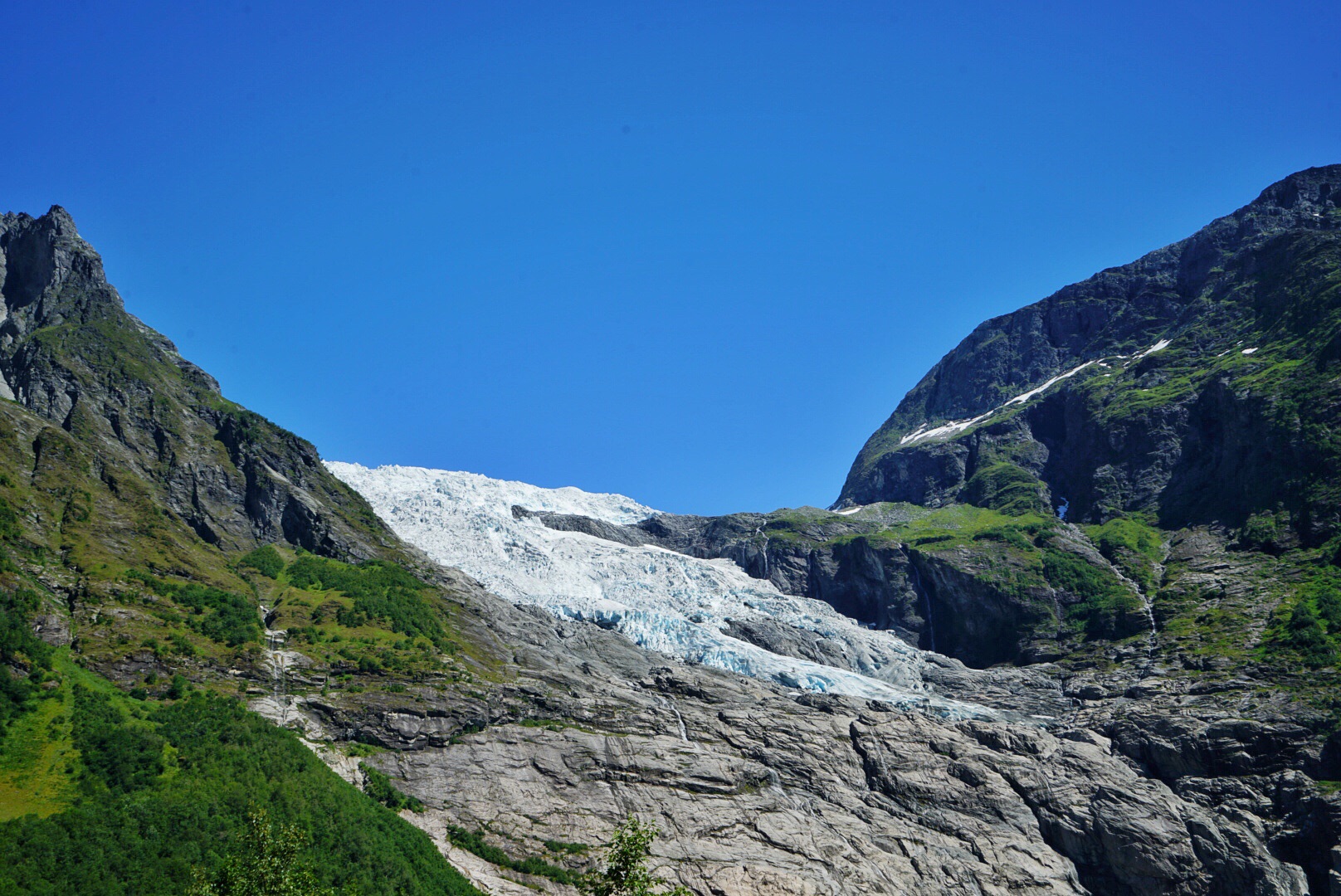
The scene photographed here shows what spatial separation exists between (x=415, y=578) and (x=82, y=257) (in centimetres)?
9545

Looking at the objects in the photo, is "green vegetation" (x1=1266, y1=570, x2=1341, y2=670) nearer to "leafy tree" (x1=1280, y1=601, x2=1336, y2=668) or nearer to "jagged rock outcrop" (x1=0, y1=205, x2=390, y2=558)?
"leafy tree" (x1=1280, y1=601, x2=1336, y2=668)

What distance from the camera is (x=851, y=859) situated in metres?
112

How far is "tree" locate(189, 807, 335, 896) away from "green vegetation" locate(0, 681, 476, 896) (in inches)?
23.4

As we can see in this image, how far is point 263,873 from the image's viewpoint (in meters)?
54.7

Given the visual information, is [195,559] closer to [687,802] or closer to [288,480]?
[288,480]

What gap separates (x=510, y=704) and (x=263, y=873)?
73186 millimetres

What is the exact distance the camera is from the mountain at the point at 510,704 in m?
88.9

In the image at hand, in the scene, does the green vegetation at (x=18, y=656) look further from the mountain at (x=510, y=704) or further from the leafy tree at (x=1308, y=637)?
the leafy tree at (x=1308, y=637)

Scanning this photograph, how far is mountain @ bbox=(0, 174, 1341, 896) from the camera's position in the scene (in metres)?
88.9

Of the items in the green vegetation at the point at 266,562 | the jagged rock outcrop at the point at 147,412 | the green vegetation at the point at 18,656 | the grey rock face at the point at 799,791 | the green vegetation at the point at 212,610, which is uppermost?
the jagged rock outcrop at the point at 147,412

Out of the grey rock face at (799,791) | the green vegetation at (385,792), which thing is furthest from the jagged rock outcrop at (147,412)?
the green vegetation at (385,792)

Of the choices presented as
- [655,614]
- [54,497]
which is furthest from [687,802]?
[54,497]

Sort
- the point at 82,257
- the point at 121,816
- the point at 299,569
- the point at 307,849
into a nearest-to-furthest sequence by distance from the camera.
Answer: the point at 121,816 < the point at 307,849 < the point at 299,569 < the point at 82,257

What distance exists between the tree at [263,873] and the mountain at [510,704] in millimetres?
17444
